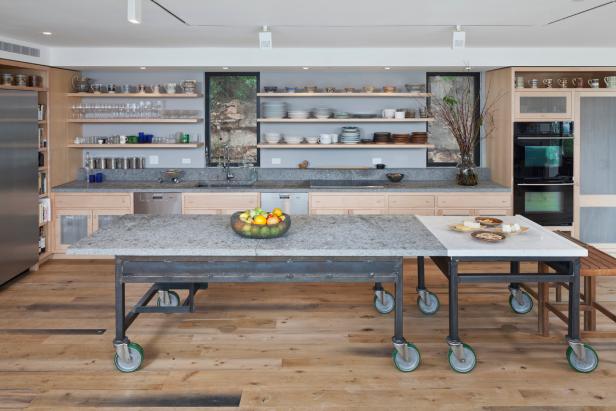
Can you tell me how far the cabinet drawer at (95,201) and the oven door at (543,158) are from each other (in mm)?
4166

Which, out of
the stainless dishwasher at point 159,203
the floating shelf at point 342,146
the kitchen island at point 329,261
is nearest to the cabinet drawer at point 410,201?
the floating shelf at point 342,146

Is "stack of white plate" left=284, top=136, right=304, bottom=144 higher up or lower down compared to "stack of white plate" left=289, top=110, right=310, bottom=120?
lower down

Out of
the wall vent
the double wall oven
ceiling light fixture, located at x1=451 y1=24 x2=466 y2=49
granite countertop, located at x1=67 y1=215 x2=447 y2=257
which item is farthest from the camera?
the double wall oven

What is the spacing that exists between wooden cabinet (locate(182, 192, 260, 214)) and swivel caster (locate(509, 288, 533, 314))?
284 centimetres

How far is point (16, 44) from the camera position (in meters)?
5.68

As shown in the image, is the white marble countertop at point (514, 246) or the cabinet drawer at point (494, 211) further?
the cabinet drawer at point (494, 211)

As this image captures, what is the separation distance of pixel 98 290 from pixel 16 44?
96.9 inches

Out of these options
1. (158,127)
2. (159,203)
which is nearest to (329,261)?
(159,203)

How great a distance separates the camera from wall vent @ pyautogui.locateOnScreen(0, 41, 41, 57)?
5473 millimetres

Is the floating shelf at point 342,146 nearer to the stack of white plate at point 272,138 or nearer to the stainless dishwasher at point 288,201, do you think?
the stack of white plate at point 272,138

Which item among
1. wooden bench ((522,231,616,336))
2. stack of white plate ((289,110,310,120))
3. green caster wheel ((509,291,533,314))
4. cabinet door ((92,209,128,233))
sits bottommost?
green caster wheel ((509,291,533,314))

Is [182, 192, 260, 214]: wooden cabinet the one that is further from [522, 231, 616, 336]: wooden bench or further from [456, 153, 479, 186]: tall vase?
[522, 231, 616, 336]: wooden bench

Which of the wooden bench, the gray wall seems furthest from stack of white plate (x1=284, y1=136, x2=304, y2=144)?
the wooden bench

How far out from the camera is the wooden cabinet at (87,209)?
6.41 metres
